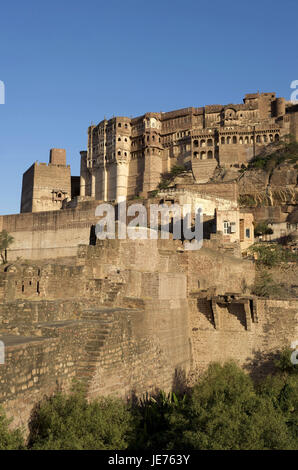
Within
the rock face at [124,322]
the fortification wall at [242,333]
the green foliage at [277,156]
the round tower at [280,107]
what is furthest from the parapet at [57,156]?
the fortification wall at [242,333]

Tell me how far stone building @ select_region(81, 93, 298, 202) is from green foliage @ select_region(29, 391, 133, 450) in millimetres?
47783

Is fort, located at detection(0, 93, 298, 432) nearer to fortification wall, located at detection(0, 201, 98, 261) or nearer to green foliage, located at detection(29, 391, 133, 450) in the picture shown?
green foliage, located at detection(29, 391, 133, 450)

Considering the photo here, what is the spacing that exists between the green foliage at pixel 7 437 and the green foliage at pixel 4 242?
30.2m

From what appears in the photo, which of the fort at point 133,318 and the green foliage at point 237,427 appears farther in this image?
the fort at point 133,318

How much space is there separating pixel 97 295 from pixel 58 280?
1.15 metres

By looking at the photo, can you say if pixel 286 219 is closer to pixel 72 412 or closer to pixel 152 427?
pixel 152 427

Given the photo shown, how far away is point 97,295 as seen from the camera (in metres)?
12.8

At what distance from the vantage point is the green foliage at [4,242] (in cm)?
3572

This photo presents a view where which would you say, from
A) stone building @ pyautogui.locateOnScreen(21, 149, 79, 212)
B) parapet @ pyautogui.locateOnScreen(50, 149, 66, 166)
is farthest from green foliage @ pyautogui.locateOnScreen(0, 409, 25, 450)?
parapet @ pyautogui.locateOnScreen(50, 149, 66, 166)

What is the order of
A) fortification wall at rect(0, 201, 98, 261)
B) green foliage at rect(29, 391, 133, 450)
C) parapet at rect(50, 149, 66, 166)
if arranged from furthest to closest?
parapet at rect(50, 149, 66, 166)
fortification wall at rect(0, 201, 98, 261)
green foliage at rect(29, 391, 133, 450)

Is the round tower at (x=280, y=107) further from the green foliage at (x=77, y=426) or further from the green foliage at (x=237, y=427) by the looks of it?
the green foliage at (x=77, y=426)

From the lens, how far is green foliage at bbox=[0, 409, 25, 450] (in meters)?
6.61

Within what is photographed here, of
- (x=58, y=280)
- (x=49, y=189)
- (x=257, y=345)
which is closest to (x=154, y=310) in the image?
(x=58, y=280)

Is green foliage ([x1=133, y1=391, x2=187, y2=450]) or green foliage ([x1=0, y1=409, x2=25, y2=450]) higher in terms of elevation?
green foliage ([x1=0, y1=409, x2=25, y2=450])
